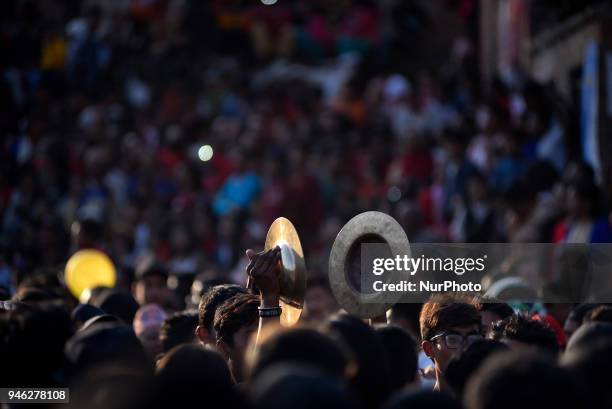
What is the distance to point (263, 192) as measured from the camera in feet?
47.2

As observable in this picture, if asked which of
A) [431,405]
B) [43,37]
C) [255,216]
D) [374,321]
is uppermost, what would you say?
[43,37]

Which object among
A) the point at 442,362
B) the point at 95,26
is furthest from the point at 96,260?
the point at 95,26

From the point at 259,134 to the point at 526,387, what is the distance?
43.5ft

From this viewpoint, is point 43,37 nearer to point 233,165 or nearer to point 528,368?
point 233,165

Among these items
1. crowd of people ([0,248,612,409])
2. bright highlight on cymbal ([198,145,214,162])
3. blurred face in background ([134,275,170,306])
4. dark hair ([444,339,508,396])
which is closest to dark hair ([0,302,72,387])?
crowd of people ([0,248,612,409])

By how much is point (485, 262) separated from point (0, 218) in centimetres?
1068

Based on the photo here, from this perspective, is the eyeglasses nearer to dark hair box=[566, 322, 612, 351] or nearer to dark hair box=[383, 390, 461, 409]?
dark hair box=[566, 322, 612, 351]

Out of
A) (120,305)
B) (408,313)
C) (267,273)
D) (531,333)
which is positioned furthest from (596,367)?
(120,305)

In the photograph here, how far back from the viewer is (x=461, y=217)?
453 inches

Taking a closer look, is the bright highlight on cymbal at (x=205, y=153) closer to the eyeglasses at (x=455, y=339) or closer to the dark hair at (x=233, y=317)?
the dark hair at (x=233, y=317)

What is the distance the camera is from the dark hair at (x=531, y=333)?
16.4 feet

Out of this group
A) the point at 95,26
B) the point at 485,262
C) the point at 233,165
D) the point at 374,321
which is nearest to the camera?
the point at 485,262

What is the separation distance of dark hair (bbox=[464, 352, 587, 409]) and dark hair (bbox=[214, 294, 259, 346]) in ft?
6.97

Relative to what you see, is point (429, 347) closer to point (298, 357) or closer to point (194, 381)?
point (298, 357)
